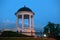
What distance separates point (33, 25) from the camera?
96.2 ft

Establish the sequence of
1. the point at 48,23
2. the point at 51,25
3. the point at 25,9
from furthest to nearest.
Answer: the point at 48,23, the point at 51,25, the point at 25,9

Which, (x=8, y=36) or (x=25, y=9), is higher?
(x=25, y=9)

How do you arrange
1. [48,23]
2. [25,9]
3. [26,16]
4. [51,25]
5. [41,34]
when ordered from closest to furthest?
[41,34]
[25,9]
[26,16]
[51,25]
[48,23]

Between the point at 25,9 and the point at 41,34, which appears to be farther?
the point at 25,9

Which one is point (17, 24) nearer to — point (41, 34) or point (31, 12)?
point (31, 12)

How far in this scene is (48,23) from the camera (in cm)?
3469

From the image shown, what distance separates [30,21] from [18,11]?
238cm

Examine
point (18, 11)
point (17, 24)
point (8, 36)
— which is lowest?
point (8, 36)

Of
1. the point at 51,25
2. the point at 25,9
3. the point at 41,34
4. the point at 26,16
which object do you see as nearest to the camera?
the point at 41,34

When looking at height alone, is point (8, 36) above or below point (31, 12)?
below

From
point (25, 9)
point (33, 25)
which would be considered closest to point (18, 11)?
point (25, 9)

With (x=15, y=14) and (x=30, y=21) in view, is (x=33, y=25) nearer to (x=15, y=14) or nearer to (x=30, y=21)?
(x=30, y=21)

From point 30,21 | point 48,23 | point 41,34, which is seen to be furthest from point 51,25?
point 41,34

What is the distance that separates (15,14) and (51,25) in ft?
22.2
